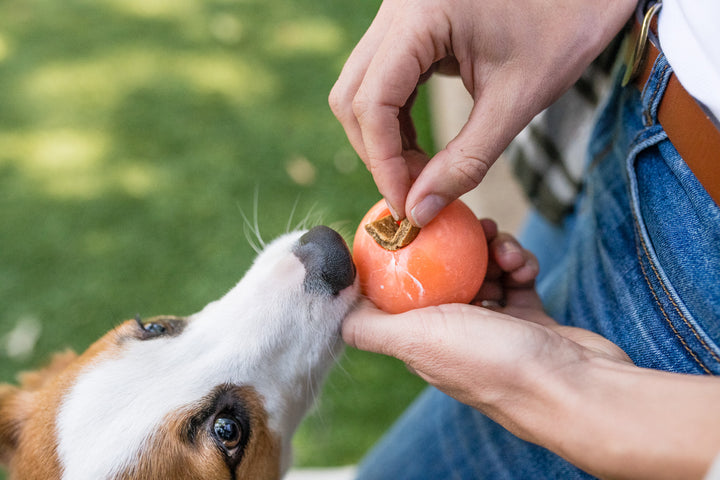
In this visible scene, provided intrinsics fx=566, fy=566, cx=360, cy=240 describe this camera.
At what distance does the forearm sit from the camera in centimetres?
84

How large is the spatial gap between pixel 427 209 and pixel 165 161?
2935mm

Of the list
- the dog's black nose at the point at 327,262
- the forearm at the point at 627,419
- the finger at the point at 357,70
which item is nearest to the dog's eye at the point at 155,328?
the dog's black nose at the point at 327,262

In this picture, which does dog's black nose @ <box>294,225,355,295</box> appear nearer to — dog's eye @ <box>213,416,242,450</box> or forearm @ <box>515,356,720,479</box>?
dog's eye @ <box>213,416,242,450</box>

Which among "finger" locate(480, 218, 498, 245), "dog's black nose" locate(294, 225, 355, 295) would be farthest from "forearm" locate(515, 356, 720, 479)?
"finger" locate(480, 218, 498, 245)

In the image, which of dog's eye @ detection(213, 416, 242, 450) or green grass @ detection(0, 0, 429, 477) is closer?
dog's eye @ detection(213, 416, 242, 450)

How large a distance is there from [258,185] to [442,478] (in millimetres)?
2407

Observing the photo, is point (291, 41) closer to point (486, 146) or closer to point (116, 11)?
point (116, 11)

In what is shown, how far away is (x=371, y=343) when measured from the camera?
143cm

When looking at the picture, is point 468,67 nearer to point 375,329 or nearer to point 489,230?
point 489,230

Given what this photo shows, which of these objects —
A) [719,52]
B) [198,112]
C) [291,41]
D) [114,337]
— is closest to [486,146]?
[719,52]

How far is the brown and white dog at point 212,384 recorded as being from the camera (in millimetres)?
1483

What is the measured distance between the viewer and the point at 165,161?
384 centimetres

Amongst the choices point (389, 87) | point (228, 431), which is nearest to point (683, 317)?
point (389, 87)

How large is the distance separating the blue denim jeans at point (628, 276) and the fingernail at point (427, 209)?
17.1 inches
